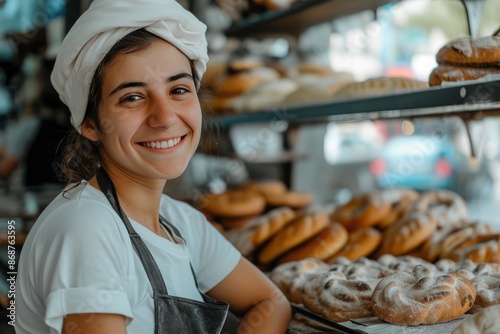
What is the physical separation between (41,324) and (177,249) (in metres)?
0.34

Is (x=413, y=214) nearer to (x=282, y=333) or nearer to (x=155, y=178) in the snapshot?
(x=282, y=333)

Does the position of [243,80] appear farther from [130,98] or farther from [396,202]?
[130,98]

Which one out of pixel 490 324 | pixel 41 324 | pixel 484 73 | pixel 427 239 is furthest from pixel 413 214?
pixel 41 324

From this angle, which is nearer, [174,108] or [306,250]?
[174,108]

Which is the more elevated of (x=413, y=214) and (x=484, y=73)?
(x=484, y=73)

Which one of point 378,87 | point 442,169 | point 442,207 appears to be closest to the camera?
point 378,87

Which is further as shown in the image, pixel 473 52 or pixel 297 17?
pixel 297 17

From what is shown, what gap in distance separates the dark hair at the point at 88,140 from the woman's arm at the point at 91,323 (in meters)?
0.37

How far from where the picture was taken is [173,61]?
1249 mm

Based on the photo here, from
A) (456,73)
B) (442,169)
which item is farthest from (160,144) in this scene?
(442,169)

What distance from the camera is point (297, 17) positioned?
2.62m

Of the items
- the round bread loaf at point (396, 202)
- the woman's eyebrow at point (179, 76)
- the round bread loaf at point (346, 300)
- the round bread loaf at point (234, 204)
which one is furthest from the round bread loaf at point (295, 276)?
the round bread loaf at point (234, 204)

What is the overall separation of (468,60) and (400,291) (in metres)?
0.60

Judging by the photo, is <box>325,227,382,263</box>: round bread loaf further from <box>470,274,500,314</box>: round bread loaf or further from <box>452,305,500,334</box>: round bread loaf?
<box>452,305,500,334</box>: round bread loaf
